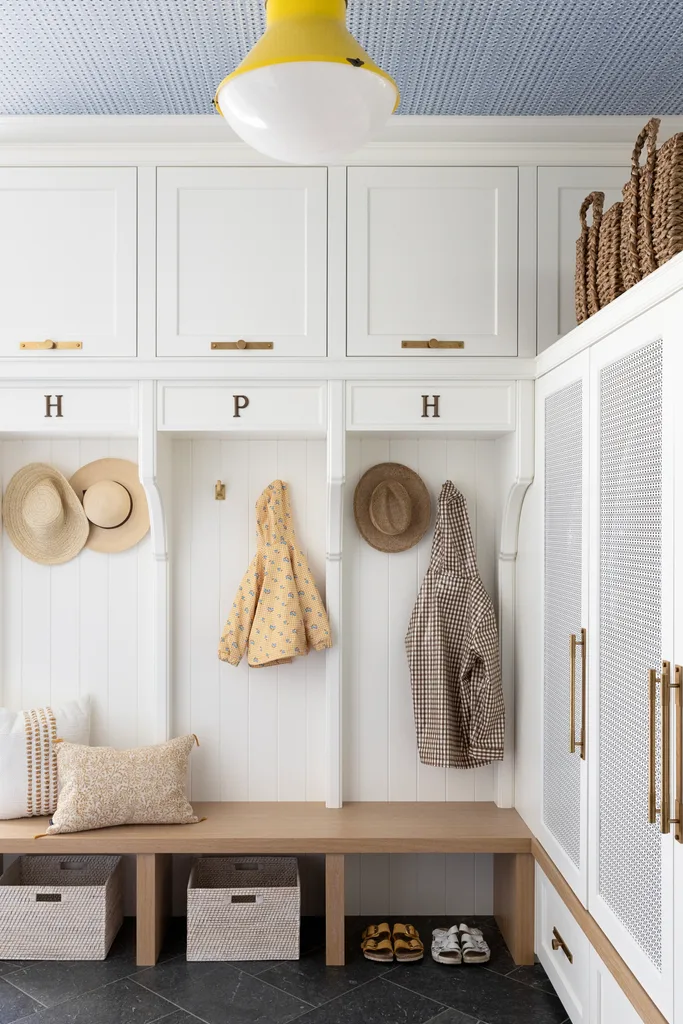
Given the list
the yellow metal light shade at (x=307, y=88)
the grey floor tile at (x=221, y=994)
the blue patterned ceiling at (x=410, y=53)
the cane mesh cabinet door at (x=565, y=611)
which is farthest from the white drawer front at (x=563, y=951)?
the blue patterned ceiling at (x=410, y=53)

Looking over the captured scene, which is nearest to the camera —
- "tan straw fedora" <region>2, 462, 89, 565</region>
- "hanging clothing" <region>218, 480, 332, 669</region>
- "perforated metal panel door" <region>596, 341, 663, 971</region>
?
"perforated metal panel door" <region>596, 341, 663, 971</region>

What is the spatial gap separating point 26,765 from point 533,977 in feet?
5.67

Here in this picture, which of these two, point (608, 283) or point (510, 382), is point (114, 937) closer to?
point (510, 382)

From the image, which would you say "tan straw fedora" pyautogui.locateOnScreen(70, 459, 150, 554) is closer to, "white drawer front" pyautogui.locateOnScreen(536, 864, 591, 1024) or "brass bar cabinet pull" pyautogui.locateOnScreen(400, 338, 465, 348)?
"brass bar cabinet pull" pyautogui.locateOnScreen(400, 338, 465, 348)

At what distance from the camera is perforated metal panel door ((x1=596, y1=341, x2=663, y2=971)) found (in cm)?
172

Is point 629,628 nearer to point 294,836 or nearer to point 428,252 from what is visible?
point 294,836

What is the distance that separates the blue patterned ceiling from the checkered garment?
4.16 feet

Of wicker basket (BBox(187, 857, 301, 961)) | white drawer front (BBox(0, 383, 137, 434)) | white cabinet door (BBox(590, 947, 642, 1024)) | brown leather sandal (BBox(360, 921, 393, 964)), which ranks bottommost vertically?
brown leather sandal (BBox(360, 921, 393, 964))

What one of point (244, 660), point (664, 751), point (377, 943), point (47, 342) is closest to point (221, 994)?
point (377, 943)

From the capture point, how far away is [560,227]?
270 centimetres

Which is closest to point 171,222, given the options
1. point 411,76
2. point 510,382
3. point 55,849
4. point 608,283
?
point 411,76

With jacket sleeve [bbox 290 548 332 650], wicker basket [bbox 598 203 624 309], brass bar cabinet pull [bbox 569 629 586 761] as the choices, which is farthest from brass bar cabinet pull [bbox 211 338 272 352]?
brass bar cabinet pull [bbox 569 629 586 761]

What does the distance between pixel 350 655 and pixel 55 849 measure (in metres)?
1.13

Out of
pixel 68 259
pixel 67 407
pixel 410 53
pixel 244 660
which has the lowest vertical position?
pixel 244 660
